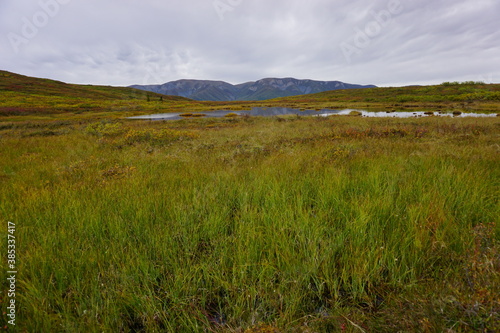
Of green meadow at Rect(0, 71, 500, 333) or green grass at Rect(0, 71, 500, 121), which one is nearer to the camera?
green meadow at Rect(0, 71, 500, 333)

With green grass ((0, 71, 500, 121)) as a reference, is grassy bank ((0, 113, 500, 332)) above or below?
below

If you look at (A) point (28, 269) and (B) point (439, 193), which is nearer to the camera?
(A) point (28, 269)

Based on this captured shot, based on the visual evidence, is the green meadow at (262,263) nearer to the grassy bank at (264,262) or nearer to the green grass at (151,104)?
the grassy bank at (264,262)

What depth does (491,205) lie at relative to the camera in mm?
3100

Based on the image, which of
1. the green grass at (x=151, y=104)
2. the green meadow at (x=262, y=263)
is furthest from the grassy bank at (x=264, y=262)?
the green grass at (x=151, y=104)

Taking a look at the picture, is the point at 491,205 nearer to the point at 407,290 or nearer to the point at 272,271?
the point at 407,290

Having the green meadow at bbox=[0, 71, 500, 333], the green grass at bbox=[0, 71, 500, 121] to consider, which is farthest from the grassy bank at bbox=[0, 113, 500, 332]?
the green grass at bbox=[0, 71, 500, 121]

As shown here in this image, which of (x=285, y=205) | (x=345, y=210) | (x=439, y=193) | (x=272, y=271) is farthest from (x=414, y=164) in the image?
(x=272, y=271)

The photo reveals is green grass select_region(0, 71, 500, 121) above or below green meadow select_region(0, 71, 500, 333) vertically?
above

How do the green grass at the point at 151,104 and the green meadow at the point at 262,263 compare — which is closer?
the green meadow at the point at 262,263

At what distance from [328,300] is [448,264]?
52.3 inches

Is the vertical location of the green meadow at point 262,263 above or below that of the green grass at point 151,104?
below

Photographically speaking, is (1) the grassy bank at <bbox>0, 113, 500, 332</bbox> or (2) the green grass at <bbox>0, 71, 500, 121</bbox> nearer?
(1) the grassy bank at <bbox>0, 113, 500, 332</bbox>

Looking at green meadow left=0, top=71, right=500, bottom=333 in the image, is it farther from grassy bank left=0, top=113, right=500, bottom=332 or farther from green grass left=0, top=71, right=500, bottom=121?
green grass left=0, top=71, right=500, bottom=121
